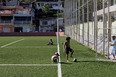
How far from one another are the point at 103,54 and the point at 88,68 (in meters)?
4.47

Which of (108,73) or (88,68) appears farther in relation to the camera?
(88,68)

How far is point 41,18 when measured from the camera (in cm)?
7319

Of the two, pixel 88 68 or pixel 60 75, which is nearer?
pixel 60 75

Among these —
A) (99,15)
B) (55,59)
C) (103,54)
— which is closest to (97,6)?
(99,15)

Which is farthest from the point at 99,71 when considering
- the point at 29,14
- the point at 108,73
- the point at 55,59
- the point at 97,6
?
the point at 29,14

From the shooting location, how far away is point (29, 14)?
66438 mm

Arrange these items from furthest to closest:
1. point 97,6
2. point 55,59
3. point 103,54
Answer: point 97,6 < point 103,54 < point 55,59

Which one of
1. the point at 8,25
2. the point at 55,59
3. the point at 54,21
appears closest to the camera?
the point at 55,59

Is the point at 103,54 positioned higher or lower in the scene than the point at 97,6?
lower

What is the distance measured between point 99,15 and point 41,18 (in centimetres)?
5927

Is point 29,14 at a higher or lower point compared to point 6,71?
higher

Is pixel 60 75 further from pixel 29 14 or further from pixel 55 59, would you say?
pixel 29 14

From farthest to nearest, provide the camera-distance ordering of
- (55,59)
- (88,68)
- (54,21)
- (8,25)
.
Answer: (54,21) < (8,25) < (55,59) < (88,68)

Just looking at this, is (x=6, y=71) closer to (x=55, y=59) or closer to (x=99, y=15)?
(x=55, y=59)
